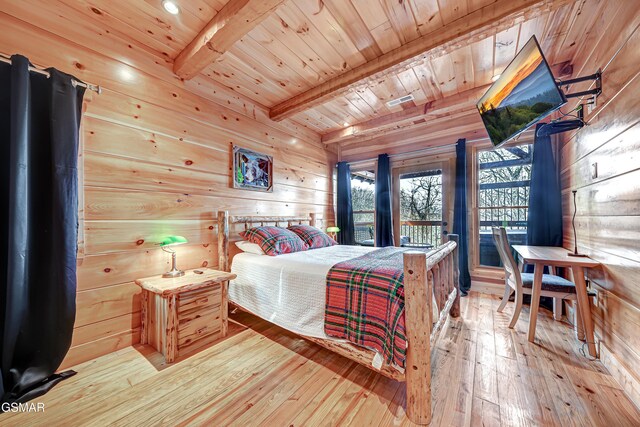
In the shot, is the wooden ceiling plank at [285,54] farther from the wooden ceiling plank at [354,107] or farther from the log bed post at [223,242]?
the log bed post at [223,242]

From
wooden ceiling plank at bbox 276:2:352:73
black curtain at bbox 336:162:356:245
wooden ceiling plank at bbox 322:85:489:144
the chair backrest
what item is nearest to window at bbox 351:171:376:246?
black curtain at bbox 336:162:356:245

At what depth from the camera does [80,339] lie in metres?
1.74

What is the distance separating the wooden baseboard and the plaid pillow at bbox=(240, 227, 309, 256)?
2.58 meters

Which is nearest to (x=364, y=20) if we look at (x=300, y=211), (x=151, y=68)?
(x=151, y=68)

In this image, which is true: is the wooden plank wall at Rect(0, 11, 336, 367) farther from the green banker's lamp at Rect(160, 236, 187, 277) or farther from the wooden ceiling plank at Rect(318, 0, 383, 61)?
the wooden ceiling plank at Rect(318, 0, 383, 61)

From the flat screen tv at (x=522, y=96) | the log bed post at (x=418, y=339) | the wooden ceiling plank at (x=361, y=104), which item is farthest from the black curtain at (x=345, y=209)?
the log bed post at (x=418, y=339)

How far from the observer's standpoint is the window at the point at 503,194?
3277mm

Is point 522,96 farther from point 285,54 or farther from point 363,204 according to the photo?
point 363,204

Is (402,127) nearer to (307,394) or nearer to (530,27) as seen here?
(530,27)

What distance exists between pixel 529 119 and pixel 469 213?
1.76 meters

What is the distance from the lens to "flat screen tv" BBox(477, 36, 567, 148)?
1684 millimetres

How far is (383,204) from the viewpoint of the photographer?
4.15 metres

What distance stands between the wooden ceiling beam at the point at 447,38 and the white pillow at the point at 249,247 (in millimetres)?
1910

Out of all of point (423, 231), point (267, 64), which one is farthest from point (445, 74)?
point (423, 231)
